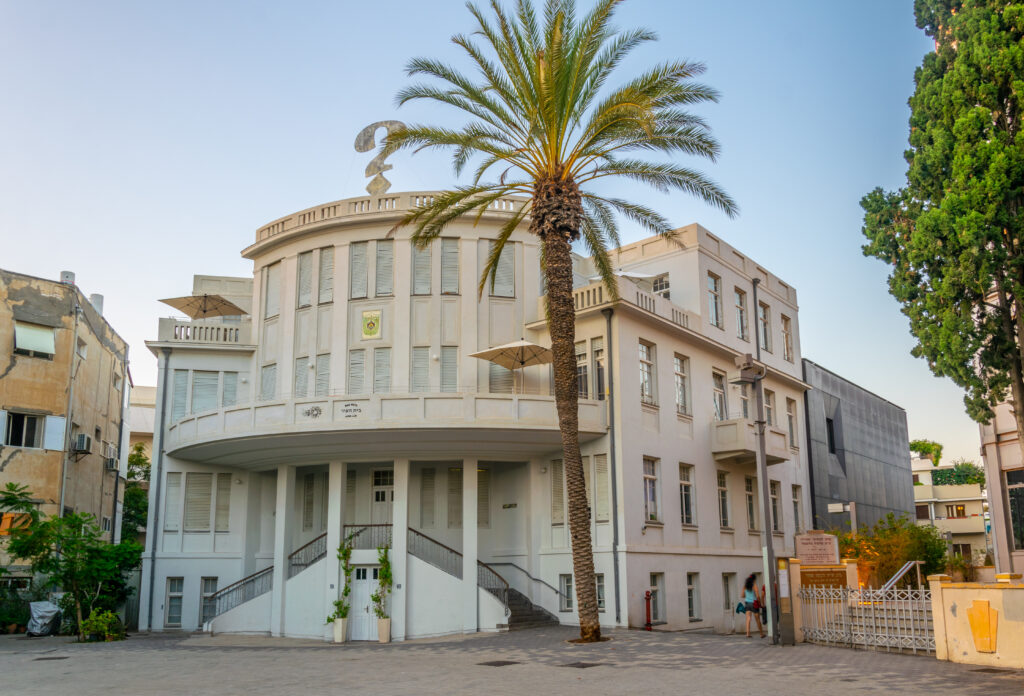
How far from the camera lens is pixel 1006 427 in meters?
24.3

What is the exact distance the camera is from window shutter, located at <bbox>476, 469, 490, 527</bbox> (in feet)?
90.4

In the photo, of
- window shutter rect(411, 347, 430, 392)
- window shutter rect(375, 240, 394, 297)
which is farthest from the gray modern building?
window shutter rect(375, 240, 394, 297)

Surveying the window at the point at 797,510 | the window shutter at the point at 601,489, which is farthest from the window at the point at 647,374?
the window at the point at 797,510

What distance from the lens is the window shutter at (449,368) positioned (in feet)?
86.7

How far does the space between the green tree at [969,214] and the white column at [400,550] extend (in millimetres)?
13814

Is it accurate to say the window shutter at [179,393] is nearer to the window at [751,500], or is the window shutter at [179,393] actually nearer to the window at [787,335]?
the window at [751,500]

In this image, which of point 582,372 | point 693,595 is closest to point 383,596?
point 582,372

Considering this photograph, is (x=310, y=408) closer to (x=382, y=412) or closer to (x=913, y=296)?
(x=382, y=412)

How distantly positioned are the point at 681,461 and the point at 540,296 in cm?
693

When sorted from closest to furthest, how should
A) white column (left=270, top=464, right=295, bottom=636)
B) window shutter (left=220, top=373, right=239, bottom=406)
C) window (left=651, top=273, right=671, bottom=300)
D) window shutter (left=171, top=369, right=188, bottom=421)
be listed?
white column (left=270, top=464, right=295, bottom=636), window shutter (left=171, top=369, right=188, bottom=421), window shutter (left=220, top=373, right=239, bottom=406), window (left=651, top=273, right=671, bottom=300)

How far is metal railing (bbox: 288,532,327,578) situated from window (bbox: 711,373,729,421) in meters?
14.0

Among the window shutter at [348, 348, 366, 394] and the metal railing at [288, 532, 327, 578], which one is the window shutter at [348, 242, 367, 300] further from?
the metal railing at [288, 532, 327, 578]

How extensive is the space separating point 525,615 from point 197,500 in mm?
12145

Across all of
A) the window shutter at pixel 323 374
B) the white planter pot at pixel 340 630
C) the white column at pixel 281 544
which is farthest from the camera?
the window shutter at pixel 323 374
